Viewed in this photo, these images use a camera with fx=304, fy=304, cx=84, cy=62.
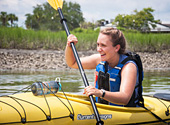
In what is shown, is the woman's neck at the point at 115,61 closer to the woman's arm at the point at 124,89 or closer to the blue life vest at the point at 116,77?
the blue life vest at the point at 116,77

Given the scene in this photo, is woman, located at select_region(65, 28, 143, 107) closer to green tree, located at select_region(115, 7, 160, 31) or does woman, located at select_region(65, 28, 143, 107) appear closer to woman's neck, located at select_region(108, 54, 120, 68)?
woman's neck, located at select_region(108, 54, 120, 68)

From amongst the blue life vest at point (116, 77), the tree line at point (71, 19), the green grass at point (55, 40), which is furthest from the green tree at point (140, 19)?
the blue life vest at point (116, 77)

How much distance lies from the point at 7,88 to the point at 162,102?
332cm

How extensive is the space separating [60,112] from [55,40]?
37.5ft

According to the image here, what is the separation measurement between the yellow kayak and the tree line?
31794 mm

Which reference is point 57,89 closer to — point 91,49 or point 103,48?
point 103,48

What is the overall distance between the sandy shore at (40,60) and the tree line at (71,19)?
21.2 meters

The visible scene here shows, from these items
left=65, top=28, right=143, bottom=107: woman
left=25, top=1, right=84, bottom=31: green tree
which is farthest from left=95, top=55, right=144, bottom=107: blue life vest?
left=25, top=1, right=84, bottom=31: green tree

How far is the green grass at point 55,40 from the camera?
12.7 meters

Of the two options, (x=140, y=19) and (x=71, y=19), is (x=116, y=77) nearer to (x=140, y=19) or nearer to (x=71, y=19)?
(x=140, y=19)

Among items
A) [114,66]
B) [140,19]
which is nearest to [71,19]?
[140,19]

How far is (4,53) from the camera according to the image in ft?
38.2

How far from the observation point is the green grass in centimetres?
1273

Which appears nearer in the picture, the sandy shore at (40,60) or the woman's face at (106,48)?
the woman's face at (106,48)
